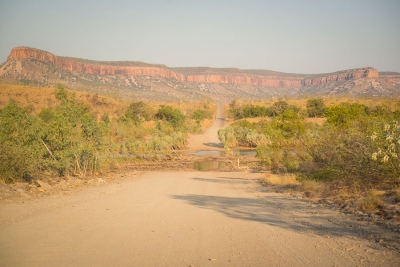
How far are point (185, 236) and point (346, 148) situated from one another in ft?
27.1

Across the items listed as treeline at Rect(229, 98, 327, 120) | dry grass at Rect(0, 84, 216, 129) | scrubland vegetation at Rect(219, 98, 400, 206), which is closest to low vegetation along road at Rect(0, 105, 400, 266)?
scrubland vegetation at Rect(219, 98, 400, 206)

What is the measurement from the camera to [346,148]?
44.2 feet

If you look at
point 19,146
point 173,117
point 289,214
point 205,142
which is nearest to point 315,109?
point 173,117

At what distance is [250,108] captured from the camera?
87.2 m

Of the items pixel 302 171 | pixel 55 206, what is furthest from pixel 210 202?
pixel 302 171

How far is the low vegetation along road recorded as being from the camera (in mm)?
6266

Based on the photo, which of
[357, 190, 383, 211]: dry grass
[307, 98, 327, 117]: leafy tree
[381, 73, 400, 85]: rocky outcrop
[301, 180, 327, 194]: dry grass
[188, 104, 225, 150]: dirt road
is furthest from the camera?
[381, 73, 400, 85]: rocky outcrop

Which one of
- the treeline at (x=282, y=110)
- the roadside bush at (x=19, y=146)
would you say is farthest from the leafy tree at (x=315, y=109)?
the roadside bush at (x=19, y=146)

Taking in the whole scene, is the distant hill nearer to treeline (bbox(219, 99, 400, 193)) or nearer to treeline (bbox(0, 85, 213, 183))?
treeline (bbox(0, 85, 213, 183))

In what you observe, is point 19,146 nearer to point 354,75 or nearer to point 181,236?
point 181,236

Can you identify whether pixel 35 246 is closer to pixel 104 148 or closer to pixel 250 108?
pixel 104 148

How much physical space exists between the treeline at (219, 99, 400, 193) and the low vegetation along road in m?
2.38

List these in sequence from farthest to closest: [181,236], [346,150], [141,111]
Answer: [141,111] < [346,150] < [181,236]

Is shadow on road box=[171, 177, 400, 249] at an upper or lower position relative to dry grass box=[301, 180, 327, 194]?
upper
